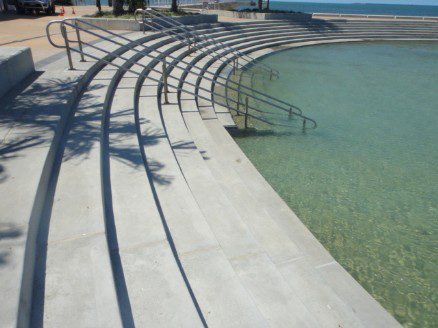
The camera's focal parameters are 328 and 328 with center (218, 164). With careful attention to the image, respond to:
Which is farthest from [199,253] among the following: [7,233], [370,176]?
[370,176]

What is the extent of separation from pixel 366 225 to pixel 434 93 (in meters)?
8.85

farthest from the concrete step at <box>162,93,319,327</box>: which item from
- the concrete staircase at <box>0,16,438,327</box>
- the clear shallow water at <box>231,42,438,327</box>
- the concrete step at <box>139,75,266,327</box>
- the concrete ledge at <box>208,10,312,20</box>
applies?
the concrete ledge at <box>208,10,312,20</box>

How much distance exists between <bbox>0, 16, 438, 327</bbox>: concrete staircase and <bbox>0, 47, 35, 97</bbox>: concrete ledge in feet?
0.86

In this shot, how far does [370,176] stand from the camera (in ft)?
19.2

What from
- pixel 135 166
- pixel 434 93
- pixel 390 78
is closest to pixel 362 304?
pixel 135 166

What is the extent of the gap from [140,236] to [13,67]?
4.16m

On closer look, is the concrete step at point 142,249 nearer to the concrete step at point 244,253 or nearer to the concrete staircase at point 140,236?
the concrete staircase at point 140,236

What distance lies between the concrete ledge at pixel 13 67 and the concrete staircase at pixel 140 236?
0.26 meters

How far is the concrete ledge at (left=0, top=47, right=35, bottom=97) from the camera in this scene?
5023mm

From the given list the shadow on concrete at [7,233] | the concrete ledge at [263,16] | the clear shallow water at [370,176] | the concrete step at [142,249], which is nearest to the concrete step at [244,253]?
the concrete step at [142,249]

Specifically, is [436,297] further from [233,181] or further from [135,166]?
[135,166]

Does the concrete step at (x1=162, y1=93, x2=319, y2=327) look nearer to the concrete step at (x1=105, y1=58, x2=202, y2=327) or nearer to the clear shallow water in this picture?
the concrete step at (x1=105, y1=58, x2=202, y2=327)

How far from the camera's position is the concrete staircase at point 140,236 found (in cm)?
232

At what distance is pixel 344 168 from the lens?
6090 millimetres
